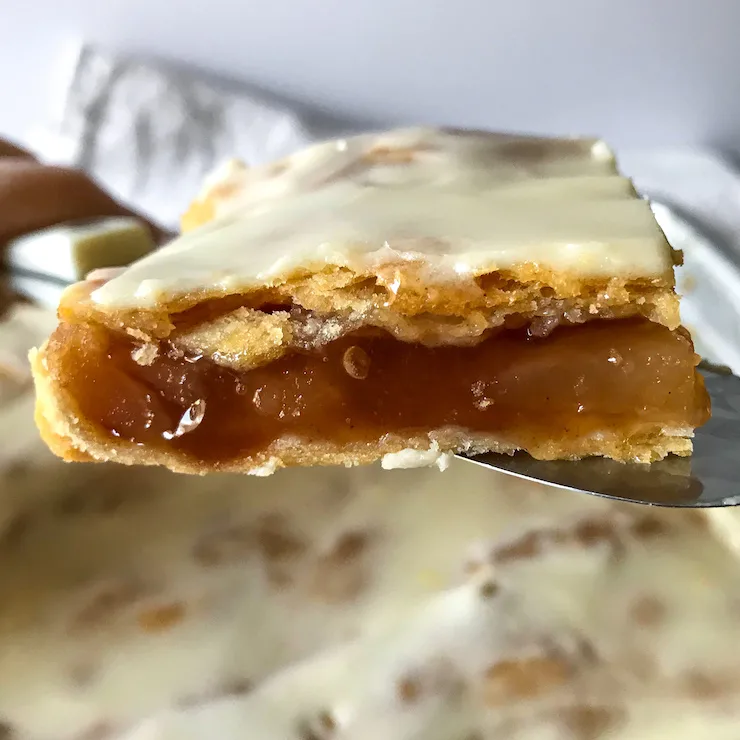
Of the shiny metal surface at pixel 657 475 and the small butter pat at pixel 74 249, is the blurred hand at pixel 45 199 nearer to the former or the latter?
the small butter pat at pixel 74 249

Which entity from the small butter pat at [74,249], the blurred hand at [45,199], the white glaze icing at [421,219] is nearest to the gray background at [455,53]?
the blurred hand at [45,199]

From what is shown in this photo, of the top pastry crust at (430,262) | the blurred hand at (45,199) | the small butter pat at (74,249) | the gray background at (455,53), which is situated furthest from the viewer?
the gray background at (455,53)

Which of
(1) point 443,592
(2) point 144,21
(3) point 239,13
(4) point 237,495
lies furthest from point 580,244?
(2) point 144,21

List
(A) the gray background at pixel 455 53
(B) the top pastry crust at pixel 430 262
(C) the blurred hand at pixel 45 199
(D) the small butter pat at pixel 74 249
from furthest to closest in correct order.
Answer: (A) the gray background at pixel 455 53 < (C) the blurred hand at pixel 45 199 < (D) the small butter pat at pixel 74 249 < (B) the top pastry crust at pixel 430 262

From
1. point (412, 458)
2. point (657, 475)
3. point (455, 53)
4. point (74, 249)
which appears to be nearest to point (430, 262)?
point (412, 458)

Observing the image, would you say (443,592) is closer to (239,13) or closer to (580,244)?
(580,244)

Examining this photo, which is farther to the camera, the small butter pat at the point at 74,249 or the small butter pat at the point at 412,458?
the small butter pat at the point at 74,249
